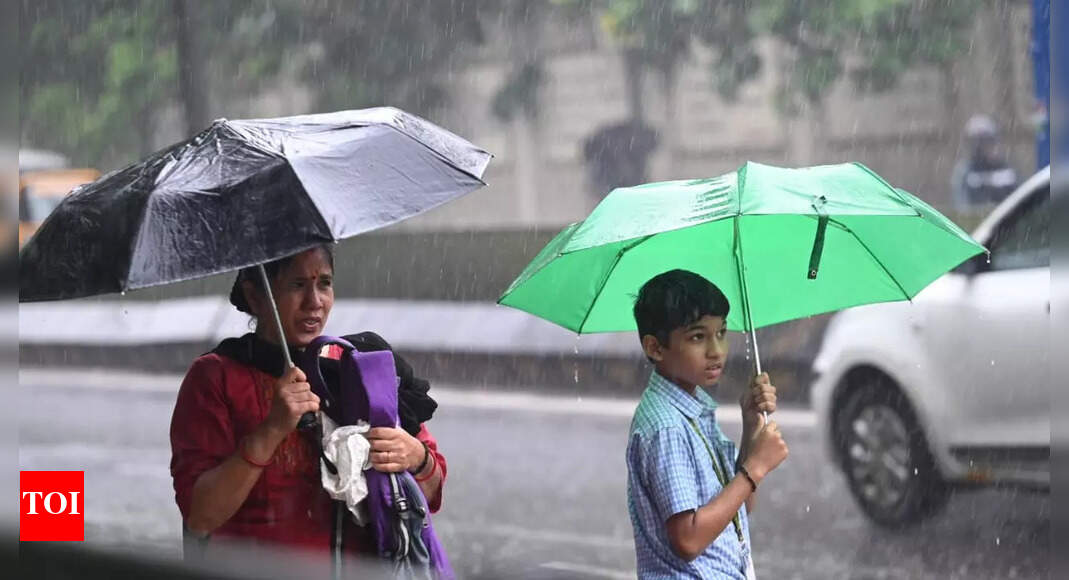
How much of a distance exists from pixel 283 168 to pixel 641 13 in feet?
53.8

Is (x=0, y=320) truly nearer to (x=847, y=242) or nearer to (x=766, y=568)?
(x=847, y=242)

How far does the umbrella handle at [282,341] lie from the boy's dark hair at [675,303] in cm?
69

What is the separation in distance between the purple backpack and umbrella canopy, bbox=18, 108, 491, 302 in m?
0.26

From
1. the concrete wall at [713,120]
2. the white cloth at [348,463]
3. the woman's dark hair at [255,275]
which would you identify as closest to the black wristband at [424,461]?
the white cloth at [348,463]

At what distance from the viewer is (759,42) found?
1930 centimetres

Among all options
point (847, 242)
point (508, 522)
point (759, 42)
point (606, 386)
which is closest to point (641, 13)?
point (759, 42)

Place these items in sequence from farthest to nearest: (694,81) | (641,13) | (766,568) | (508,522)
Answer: (694,81) < (641,13) < (508,522) < (766,568)

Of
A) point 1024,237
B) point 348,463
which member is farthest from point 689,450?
point 1024,237

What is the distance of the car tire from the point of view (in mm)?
7070

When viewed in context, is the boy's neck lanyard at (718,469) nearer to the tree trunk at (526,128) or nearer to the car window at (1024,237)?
the car window at (1024,237)

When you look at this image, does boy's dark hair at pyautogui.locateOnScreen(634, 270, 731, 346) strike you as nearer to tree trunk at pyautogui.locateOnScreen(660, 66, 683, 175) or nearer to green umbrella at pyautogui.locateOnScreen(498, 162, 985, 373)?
green umbrella at pyautogui.locateOnScreen(498, 162, 985, 373)

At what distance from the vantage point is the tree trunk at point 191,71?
16531 mm

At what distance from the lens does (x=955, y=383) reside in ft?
22.7

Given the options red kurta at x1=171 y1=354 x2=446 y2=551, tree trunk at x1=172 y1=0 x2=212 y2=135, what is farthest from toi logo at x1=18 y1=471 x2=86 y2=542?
tree trunk at x1=172 y1=0 x2=212 y2=135
